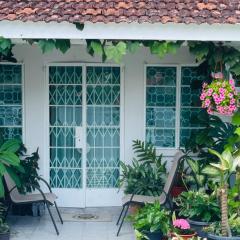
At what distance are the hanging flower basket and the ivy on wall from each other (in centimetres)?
31

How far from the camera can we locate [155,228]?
24.9 feet

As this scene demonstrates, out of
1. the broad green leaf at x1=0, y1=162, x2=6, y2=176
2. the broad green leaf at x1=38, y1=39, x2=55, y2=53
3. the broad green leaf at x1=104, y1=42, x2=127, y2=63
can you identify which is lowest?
the broad green leaf at x1=0, y1=162, x2=6, y2=176

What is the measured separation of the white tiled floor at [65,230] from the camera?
848 centimetres

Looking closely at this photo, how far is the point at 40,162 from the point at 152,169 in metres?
1.95

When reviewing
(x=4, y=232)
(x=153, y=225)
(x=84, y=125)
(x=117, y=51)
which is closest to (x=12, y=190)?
(x=4, y=232)

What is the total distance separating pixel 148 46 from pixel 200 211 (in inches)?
91.7

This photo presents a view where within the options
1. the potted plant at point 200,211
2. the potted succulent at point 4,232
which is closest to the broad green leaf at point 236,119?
the potted plant at point 200,211

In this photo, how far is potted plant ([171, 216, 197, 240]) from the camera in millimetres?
7348

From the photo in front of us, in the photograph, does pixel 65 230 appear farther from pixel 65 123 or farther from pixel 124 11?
pixel 124 11

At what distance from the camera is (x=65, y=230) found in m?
8.82

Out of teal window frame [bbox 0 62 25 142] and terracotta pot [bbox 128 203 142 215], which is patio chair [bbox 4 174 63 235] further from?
teal window frame [bbox 0 62 25 142]

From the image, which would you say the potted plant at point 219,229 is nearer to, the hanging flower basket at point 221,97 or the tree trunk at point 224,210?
the tree trunk at point 224,210

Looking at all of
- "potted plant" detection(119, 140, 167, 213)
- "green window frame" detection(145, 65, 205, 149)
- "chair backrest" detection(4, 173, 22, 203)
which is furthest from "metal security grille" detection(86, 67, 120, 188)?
"chair backrest" detection(4, 173, 22, 203)

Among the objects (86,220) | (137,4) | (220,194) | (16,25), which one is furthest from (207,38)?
(86,220)
